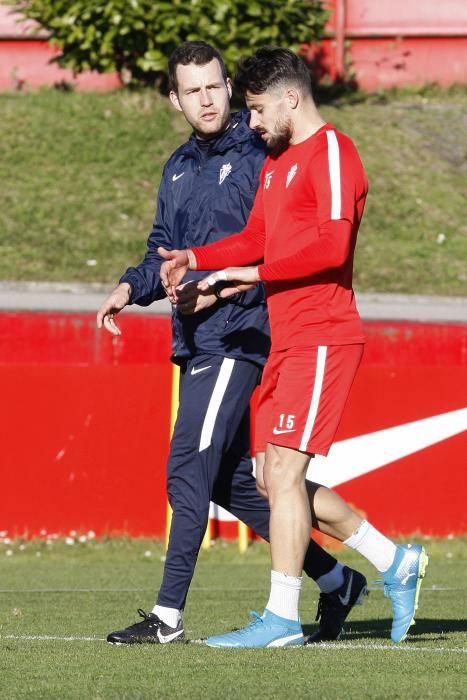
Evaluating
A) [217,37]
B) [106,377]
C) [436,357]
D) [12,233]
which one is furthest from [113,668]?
[217,37]

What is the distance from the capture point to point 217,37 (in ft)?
68.7

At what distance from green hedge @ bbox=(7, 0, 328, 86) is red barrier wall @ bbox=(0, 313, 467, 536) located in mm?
10567

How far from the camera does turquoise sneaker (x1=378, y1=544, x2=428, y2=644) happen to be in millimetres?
5965

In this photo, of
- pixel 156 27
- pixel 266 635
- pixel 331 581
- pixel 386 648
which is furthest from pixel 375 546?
pixel 156 27

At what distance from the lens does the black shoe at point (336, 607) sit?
245 inches

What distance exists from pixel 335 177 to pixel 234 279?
1.83 ft

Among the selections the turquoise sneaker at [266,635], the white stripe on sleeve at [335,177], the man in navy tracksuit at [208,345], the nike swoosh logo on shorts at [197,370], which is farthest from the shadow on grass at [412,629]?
the white stripe on sleeve at [335,177]

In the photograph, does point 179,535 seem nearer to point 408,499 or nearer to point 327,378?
point 327,378

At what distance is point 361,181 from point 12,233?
1465cm

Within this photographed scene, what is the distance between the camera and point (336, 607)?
6234 millimetres

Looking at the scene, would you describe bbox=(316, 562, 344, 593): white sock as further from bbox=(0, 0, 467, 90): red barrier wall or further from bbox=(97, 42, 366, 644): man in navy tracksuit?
bbox=(0, 0, 467, 90): red barrier wall

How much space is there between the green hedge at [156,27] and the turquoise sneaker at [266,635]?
51.6 ft

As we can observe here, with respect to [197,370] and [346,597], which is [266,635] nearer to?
[346,597]

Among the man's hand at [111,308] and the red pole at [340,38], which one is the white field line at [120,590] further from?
the red pole at [340,38]
